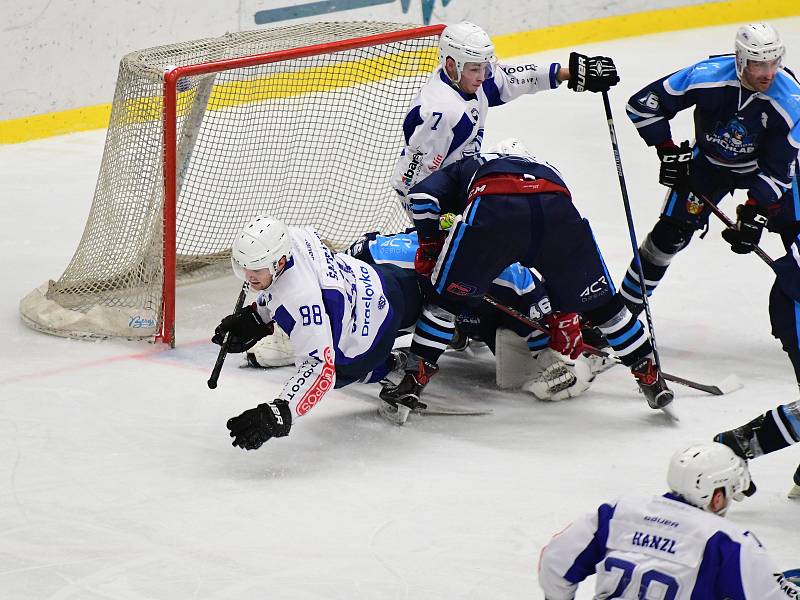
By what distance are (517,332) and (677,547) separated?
2.26 metres

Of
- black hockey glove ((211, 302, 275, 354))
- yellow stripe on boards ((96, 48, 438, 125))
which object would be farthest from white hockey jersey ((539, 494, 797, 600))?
Result: yellow stripe on boards ((96, 48, 438, 125))

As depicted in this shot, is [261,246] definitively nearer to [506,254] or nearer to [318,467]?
[318,467]

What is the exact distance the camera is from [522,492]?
390 cm

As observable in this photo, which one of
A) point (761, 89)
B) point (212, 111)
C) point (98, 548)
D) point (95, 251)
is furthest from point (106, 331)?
point (761, 89)

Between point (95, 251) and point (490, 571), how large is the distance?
7.89ft

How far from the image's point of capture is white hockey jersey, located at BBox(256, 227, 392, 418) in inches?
156

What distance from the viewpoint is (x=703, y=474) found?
2537 millimetres

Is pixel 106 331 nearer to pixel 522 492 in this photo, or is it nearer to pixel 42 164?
pixel 522 492

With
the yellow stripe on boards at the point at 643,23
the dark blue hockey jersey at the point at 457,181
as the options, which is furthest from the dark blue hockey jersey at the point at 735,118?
the yellow stripe on boards at the point at 643,23

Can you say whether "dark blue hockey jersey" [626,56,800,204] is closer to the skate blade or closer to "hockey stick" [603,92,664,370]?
"hockey stick" [603,92,664,370]

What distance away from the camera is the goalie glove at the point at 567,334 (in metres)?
4.61

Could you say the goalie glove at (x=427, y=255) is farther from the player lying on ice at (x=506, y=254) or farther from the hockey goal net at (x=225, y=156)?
the hockey goal net at (x=225, y=156)

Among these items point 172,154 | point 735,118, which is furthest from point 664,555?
point 172,154

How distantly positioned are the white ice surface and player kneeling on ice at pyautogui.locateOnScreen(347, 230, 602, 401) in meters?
0.07
